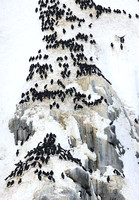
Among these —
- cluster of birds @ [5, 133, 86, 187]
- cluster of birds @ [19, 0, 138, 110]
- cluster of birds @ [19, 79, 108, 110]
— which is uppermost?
cluster of birds @ [19, 0, 138, 110]

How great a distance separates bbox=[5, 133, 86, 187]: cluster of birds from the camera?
22844 mm

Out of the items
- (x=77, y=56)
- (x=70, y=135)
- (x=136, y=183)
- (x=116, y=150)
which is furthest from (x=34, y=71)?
(x=136, y=183)

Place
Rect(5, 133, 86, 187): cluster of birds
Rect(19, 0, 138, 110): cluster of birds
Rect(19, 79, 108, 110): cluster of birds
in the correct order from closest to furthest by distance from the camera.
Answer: Rect(5, 133, 86, 187): cluster of birds
Rect(19, 79, 108, 110): cluster of birds
Rect(19, 0, 138, 110): cluster of birds

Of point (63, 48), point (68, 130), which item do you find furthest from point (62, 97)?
point (63, 48)

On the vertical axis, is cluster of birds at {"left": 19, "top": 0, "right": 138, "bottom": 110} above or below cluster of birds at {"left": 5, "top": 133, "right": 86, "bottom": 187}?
above

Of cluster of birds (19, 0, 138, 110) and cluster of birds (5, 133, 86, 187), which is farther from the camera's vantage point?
cluster of birds (19, 0, 138, 110)

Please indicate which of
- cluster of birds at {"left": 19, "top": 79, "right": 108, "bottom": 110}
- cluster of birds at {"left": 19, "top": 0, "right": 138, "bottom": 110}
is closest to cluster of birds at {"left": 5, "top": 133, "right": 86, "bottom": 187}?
cluster of birds at {"left": 19, "top": 79, "right": 108, "bottom": 110}

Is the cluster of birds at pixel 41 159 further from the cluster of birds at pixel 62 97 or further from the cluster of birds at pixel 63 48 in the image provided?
the cluster of birds at pixel 63 48

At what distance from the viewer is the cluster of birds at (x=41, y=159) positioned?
74.9 ft

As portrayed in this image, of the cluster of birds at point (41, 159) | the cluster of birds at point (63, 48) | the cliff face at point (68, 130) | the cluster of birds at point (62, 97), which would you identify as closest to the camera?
the cluster of birds at point (41, 159)

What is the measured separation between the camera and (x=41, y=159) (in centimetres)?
2402

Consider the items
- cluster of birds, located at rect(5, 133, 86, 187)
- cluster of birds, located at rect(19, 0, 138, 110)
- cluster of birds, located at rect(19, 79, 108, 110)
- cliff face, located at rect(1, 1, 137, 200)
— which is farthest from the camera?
cluster of birds, located at rect(19, 0, 138, 110)

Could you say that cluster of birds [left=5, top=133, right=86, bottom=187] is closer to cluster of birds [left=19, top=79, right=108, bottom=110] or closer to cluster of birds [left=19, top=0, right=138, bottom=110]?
cluster of birds [left=19, top=79, right=108, bottom=110]

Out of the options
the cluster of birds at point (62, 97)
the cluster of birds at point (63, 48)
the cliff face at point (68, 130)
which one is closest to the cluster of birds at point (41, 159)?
the cliff face at point (68, 130)
